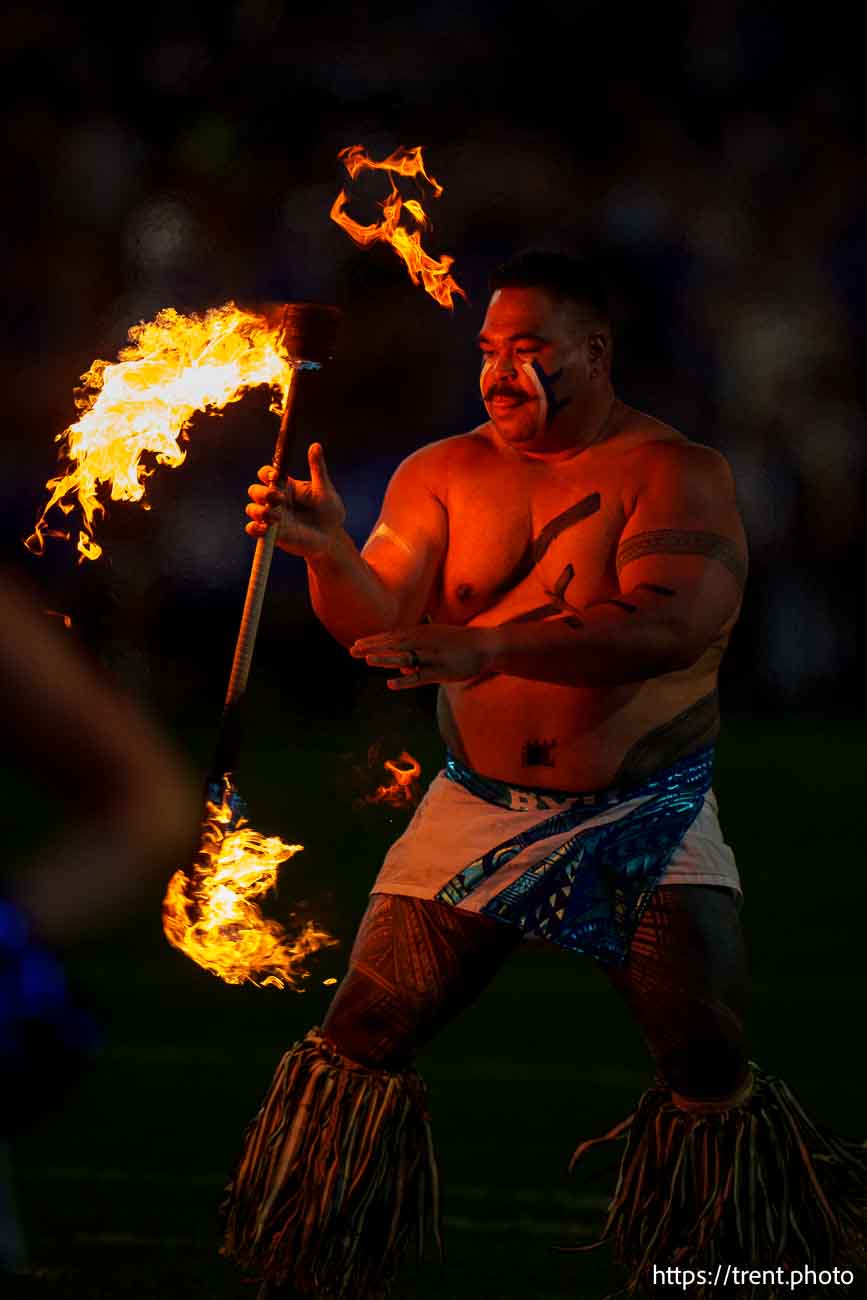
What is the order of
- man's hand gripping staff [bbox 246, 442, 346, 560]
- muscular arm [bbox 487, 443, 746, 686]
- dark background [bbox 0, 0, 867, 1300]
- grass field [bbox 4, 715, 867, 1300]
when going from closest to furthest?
muscular arm [bbox 487, 443, 746, 686]
man's hand gripping staff [bbox 246, 442, 346, 560]
grass field [bbox 4, 715, 867, 1300]
dark background [bbox 0, 0, 867, 1300]

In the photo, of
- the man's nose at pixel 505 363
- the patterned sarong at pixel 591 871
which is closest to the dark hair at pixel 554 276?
the man's nose at pixel 505 363

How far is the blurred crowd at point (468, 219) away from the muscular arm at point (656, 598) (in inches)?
236

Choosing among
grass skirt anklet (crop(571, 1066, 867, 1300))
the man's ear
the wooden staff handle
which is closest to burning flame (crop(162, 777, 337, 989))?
the wooden staff handle

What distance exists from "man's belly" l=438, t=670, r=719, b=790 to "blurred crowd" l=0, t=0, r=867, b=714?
5.97 m

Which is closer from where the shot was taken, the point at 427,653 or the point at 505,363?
the point at 427,653

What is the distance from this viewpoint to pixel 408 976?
3432mm

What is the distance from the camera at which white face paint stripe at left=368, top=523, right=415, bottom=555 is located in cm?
364

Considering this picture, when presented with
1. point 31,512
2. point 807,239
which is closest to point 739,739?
point 807,239

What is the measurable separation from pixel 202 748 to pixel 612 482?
6.96 meters

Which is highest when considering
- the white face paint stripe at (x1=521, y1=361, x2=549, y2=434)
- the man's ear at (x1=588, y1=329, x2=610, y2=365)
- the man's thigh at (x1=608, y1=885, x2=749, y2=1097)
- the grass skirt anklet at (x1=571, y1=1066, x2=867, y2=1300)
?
the man's ear at (x1=588, y1=329, x2=610, y2=365)

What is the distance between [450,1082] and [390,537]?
7.92 feet

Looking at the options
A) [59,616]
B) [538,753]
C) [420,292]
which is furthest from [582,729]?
[420,292]

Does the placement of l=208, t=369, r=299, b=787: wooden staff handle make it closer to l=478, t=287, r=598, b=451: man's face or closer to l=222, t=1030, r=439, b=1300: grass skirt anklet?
l=478, t=287, r=598, b=451: man's face

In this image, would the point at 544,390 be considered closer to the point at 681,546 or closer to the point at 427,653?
the point at 681,546
